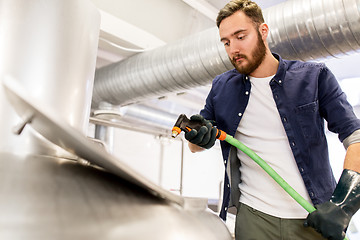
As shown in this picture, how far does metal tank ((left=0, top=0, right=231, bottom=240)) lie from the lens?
43cm

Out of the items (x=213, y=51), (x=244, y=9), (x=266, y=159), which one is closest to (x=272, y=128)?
(x=266, y=159)

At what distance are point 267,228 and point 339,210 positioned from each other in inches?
9.6

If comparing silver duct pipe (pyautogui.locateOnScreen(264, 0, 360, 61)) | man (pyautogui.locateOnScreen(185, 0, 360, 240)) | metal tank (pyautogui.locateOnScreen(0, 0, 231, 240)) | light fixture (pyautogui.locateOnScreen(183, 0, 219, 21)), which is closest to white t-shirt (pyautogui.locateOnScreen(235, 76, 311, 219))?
man (pyautogui.locateOnScreen(185, 0, 360, 240))

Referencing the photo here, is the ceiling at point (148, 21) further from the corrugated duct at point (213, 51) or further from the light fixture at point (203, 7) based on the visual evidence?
the corrugated duct at point (213, 51)

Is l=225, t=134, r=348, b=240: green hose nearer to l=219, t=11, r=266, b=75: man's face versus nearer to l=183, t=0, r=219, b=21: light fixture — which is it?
l=219, t=11, r=266, b=75: man's face

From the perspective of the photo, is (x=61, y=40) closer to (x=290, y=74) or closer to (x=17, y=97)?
(x=17, y=97)

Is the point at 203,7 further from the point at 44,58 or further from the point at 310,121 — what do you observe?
the point at 44,58

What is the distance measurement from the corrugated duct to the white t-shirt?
1.75 ft

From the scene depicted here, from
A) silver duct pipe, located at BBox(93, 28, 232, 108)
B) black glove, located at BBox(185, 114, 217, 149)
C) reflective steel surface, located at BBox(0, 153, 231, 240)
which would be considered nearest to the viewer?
reflective steel surface, located at BBox(0, 153, 231, 240)

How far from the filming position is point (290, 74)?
0.95m

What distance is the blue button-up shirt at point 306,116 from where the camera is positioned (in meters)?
0.85

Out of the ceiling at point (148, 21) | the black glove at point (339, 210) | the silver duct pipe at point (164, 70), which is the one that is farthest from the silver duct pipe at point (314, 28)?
the black glove at point (339, 210)

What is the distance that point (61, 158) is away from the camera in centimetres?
57

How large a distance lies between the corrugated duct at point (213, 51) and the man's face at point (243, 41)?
20.1 inches
